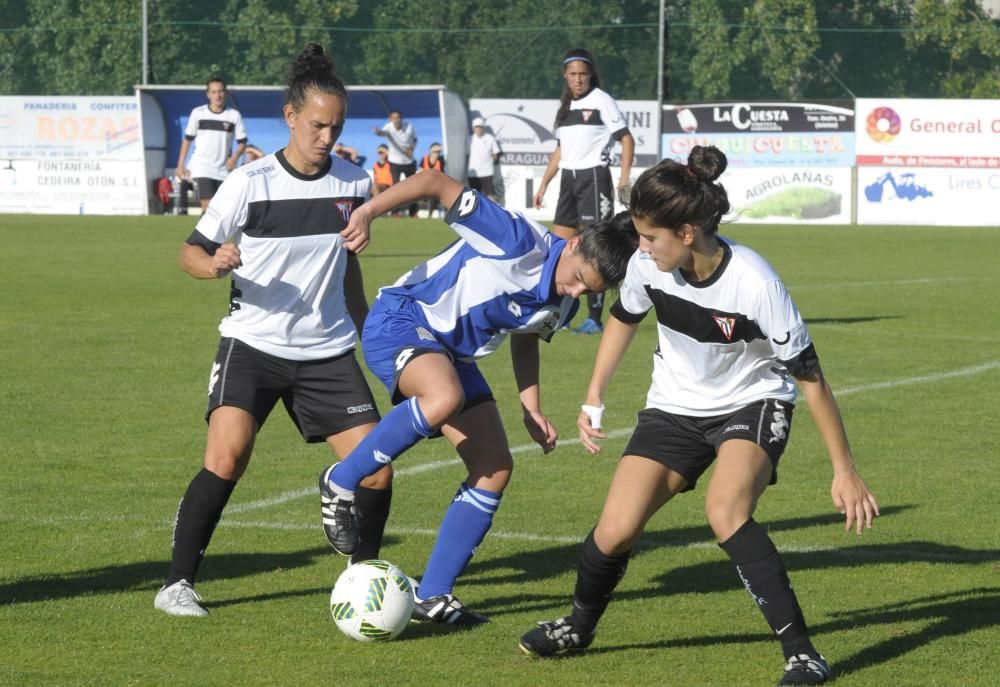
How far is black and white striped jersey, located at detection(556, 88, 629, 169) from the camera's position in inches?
551

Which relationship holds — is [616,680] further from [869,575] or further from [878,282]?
[878,282]

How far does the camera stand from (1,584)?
5715 millimetres

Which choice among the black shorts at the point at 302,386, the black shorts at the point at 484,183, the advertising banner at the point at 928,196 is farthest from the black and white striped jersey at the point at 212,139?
the black shorts at the point at 302,386

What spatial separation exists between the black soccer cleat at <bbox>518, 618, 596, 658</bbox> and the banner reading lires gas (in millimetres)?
31076

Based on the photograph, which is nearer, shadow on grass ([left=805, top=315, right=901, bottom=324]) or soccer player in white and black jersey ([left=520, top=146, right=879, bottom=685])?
soccer player in white and black jersey ([left=520, top=146, right=879, bottom=685])

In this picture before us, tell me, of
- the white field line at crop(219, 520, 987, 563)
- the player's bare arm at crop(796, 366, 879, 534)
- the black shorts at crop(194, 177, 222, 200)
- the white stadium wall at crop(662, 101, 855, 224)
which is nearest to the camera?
the player's bare arm at crop(796, 366, 879, 534)

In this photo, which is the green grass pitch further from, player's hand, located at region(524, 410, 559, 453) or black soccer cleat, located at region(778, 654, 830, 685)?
player's hand, located at region(524, 410, 559, 453)

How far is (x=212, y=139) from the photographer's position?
20.4 m

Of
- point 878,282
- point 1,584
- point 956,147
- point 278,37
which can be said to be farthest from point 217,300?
point 278,37

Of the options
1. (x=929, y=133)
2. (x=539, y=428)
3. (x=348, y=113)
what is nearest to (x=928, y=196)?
(x=929, y=133)

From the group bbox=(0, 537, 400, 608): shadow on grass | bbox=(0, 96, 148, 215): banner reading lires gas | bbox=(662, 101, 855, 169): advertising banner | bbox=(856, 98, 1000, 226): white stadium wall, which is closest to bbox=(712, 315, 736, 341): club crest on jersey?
bbox=(0, 537, 400, 608): shadow on grass

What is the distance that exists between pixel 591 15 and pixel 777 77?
4871 millimetres

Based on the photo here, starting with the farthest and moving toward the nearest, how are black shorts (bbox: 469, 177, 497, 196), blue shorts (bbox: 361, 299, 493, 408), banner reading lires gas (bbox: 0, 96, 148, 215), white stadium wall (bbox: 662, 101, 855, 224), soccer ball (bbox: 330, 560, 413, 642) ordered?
1. banner reading lires gas (bbox: 0, 96, 148, 215)
2. black shorts (bbox: 469, 177, 497, 196)
3. white stadium wall (bbox: 662, 101, 855, 224)
4. blue shorts (bbox: 361, 299, 493, 408)
5. soccer ball (bbox: 330, 560, 413, 642)

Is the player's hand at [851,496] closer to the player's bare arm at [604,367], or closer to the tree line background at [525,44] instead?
the player's bare arm at [604,367]
